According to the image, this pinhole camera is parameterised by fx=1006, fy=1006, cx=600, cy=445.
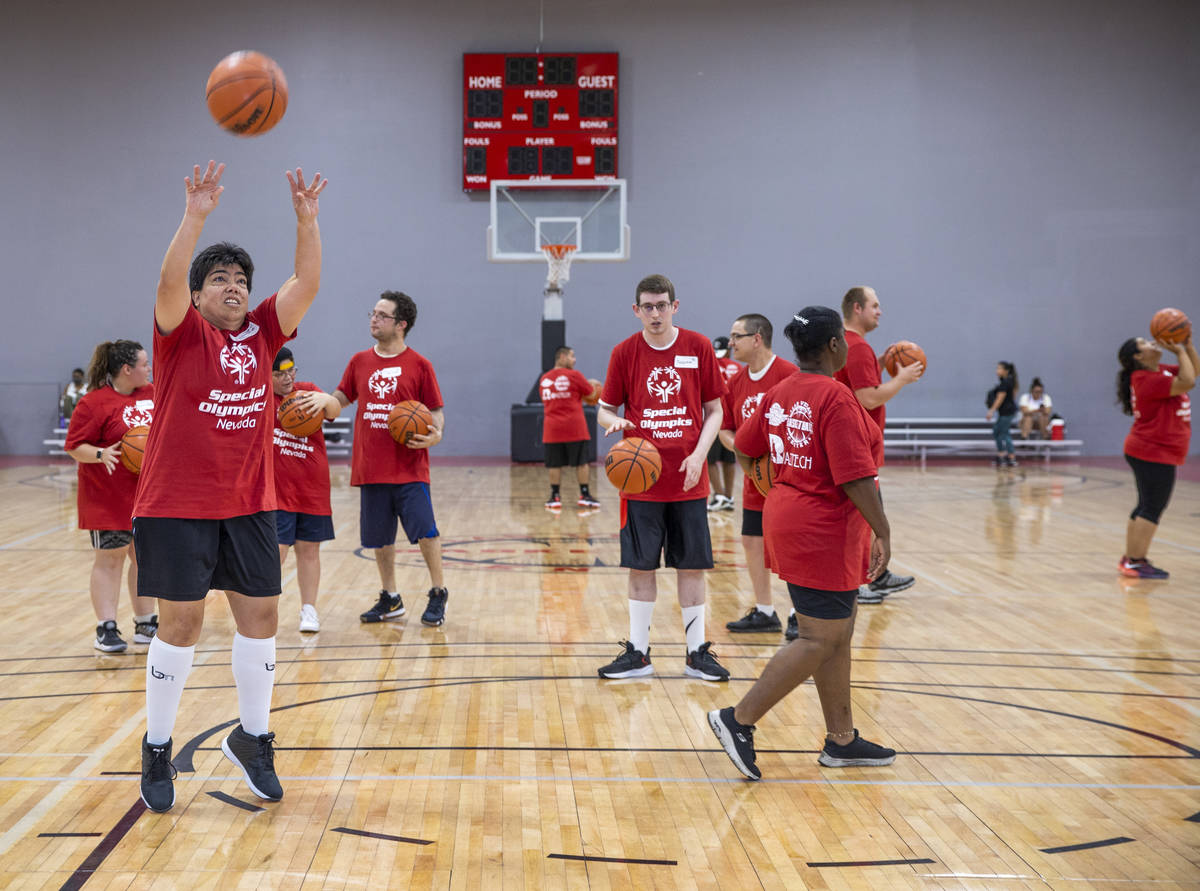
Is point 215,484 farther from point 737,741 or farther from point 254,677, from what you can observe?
point 737,741

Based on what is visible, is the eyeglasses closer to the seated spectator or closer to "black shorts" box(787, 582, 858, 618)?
"black shorts" box(787, 582, 858, 618)

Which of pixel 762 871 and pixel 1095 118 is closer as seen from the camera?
pixel 762 871

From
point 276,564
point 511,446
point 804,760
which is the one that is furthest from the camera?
point 511,446

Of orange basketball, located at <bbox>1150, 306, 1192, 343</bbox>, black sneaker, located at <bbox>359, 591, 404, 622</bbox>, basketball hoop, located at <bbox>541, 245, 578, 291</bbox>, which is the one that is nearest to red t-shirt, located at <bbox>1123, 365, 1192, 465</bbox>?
orange basketball, located at <bbox>1150, 306, 1192, 343</bbox>

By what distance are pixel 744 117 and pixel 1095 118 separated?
6.33 meters

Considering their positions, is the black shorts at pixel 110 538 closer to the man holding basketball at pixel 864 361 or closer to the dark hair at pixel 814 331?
the dark hair at pixel 814 331

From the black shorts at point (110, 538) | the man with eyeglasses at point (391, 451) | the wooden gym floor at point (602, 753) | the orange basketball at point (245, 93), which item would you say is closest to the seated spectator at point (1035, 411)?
the wooden gym floor at point (602, 753)

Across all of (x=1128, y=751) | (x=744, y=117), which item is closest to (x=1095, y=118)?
(x=744, y=117)

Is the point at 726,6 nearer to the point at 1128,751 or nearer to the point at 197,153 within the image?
the point at 197,153

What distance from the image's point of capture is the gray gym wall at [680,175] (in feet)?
58.1

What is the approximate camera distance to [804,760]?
383 centimetres

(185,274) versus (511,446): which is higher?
(185,274)

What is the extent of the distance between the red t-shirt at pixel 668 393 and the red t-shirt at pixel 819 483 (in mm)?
1205

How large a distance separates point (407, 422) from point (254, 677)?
2.46m
